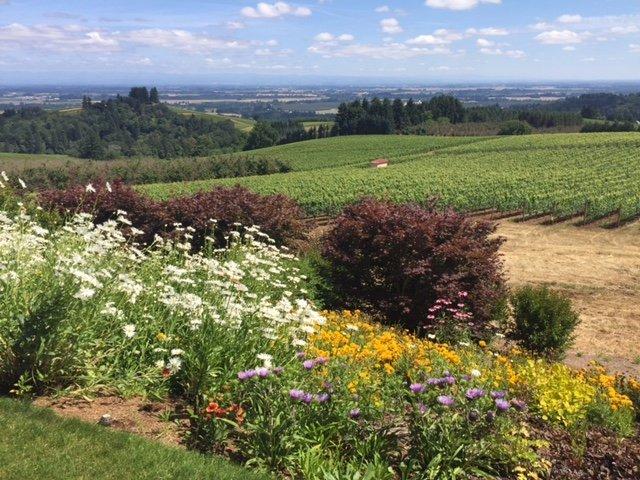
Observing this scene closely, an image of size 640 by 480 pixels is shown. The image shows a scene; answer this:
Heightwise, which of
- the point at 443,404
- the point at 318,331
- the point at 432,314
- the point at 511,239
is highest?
the point at 443,404

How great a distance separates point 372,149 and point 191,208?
73.0 m

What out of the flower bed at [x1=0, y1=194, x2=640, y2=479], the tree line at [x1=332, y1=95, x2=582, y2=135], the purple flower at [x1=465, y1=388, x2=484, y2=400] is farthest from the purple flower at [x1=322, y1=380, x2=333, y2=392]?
the tree line at [x1=332, y1=95, x2=582, y2=135]

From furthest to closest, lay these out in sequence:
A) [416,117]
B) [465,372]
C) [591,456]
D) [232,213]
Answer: [416,117], [232,213], [465,372], [591,456]

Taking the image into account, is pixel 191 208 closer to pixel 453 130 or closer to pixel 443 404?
pixel 443 404

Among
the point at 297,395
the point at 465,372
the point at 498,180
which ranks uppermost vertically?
the point at 297,395

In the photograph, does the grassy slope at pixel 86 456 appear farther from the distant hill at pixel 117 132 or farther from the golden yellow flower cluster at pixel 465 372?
the distant hill at pixel 117 132

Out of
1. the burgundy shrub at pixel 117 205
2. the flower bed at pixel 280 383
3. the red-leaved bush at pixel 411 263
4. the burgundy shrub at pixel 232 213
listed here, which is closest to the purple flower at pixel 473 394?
the flower bed at pixel 280 383

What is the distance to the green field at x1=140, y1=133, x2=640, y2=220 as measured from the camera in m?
31.0

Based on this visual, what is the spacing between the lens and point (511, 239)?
81.9 feet

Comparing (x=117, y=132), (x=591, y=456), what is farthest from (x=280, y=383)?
(x=117, y=132)

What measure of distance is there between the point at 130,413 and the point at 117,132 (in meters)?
130

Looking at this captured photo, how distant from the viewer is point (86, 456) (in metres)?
4.03

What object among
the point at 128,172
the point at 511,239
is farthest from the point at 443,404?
the point at 128,172

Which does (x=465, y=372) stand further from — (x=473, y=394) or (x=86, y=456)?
(x=86, y=456)
